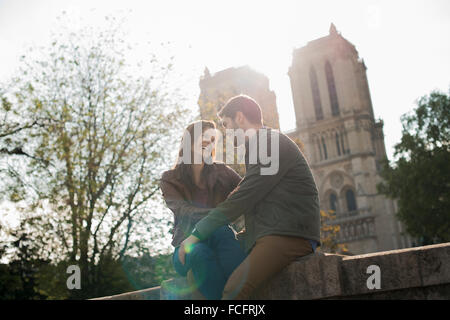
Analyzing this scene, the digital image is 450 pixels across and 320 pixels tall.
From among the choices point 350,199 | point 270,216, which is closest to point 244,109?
point 270,216

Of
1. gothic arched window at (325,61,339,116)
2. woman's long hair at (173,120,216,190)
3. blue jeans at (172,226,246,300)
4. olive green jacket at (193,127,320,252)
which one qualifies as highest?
gothic arched window at (325,61,339,116)

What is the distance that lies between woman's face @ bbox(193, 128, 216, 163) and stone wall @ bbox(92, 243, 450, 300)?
1343mm

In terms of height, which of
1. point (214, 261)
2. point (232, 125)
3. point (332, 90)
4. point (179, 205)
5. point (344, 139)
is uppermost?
point (332, 90)

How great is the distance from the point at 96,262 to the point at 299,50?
43481mm

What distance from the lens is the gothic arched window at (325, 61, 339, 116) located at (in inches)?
2158

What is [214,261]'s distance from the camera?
3402 millimetres

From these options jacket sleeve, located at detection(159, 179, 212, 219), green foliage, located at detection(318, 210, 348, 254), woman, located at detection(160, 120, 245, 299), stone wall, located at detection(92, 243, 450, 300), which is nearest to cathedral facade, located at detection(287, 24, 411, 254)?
green foliage, located at detection(318, 210, 348, 254)

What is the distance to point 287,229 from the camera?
3.10 metres

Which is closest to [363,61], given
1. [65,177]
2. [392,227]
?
[392,227]

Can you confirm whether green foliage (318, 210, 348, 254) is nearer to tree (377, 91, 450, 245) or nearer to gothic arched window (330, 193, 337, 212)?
tree (377, 91, 450, 245)

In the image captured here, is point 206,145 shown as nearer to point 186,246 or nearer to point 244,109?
point 244,109

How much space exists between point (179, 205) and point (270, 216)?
1001 millimetres

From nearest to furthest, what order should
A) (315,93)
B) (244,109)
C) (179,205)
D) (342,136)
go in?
1. (244,109)
2. (179,205)
3. (342,136)
4. (315,93)
